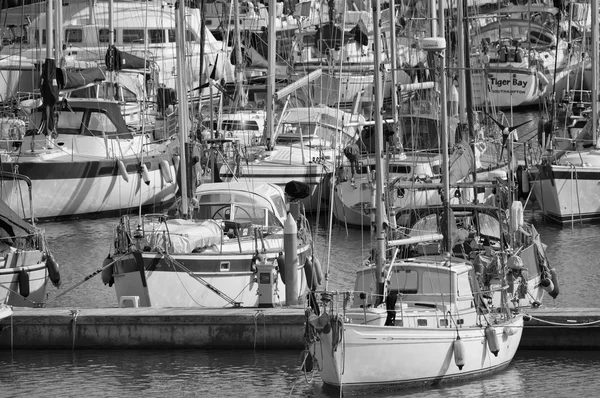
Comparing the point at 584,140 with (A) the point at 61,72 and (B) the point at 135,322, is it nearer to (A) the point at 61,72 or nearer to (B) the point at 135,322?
(A) the point at 61,72

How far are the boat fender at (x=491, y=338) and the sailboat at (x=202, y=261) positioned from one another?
4213 millimetres

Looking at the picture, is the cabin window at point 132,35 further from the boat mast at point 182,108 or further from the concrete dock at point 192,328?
the concrete dock at point 192,328

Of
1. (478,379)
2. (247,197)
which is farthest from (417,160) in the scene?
(478,379)

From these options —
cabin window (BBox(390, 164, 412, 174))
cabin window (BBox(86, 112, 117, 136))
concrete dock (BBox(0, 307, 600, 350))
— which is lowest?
concrete dock (BBox(0, 307, 600, 350))

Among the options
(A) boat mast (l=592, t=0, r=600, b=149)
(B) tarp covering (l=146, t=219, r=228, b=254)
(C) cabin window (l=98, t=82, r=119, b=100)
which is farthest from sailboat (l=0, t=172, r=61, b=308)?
(C) cabin window (l=98, t=82, r=119, b=100)

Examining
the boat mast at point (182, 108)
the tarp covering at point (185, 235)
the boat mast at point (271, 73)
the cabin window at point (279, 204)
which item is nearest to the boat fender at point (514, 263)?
the tarp covering at point (185, 235)

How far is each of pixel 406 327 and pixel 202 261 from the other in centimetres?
629

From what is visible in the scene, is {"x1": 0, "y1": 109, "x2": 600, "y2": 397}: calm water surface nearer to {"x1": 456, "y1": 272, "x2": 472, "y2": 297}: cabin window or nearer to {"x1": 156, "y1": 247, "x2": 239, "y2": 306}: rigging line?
{"x1": 456, "y1": 272, "x2": 472, "y2": 297}: cabin window

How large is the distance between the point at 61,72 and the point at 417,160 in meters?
10.3

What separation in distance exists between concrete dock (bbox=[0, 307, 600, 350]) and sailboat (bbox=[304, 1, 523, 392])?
1108 millimetres

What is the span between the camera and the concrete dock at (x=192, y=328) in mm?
25031

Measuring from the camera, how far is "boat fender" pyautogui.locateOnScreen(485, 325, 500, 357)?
23125mm

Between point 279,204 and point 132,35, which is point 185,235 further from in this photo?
point 132,35

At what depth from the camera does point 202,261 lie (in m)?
27.3
